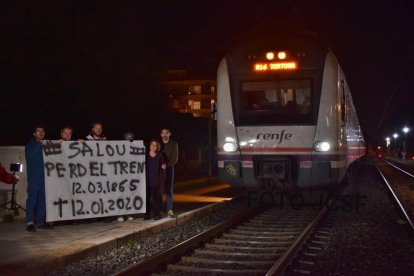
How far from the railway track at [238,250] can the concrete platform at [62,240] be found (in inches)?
42.1

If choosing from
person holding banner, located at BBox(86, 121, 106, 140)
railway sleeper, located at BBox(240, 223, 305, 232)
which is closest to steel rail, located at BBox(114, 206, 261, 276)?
railway sleeper, located at BBox(240, 223, 305, 232)

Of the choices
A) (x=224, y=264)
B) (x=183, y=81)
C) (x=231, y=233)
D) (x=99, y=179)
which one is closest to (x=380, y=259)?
(x=224, y=264)

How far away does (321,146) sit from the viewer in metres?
Answer: 10.8

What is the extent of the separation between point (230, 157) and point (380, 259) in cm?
491

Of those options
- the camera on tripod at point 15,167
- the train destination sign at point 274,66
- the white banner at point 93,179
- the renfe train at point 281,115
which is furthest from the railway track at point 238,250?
the camera on tripod at point 15,167

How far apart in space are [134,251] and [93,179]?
2162 millimetres

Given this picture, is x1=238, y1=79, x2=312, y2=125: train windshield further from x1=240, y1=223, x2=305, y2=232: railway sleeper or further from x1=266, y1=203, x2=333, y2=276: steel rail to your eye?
x1=266, y1=203, x2=333, y2=276: steel rail

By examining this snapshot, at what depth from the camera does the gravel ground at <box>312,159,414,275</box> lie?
631cm

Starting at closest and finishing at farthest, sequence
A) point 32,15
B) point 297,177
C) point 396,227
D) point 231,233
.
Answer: point 231,233, point 396,227, point 297,177, point 32,15

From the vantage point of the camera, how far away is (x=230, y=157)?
37.0ft

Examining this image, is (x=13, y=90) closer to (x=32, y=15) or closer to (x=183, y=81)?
(x=32, y=15)

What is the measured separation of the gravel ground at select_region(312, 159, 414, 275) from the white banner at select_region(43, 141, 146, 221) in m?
3.62

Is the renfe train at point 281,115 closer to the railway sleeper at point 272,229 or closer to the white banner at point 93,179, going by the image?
the railway sleeper at point 272,229

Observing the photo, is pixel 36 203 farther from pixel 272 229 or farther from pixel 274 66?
pixel 274 66
